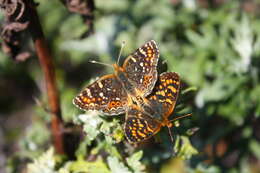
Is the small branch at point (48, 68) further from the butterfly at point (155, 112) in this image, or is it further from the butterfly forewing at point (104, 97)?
the butterfly at point (155, 112)

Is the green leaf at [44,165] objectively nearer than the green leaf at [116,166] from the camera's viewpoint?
No

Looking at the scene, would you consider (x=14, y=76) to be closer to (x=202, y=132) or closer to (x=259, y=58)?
(x=202, y=132)

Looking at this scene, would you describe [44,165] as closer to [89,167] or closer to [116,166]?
[89,167]

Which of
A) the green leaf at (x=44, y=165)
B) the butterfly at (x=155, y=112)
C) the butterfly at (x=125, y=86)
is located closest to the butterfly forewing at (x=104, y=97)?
the butterfly at (x=125, y=86)

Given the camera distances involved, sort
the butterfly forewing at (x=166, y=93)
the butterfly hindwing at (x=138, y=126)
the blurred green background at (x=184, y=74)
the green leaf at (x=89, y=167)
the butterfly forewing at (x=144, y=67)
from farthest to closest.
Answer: the blurred green background at (x=184, y=74), the green leaf at (x=89, y=167), the butterfly forewing at (x=144, y=67), the butterfly forewing at (x=166, y=93), the butterfly hindwing at (x=138, y=126)

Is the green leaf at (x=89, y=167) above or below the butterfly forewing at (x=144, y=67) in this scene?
below

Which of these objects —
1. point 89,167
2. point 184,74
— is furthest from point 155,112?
point 184,74
